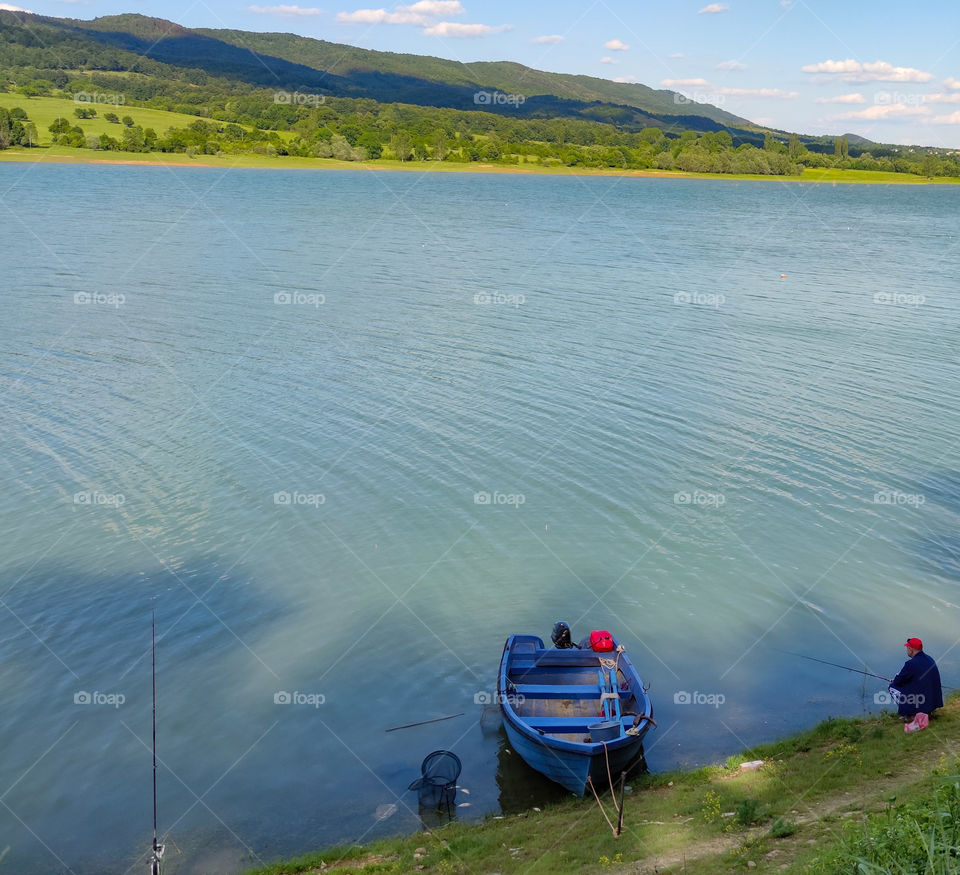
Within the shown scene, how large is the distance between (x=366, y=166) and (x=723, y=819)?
5976 inches

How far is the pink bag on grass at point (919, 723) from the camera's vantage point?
12.2 m

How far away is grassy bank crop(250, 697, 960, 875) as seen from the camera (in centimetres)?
927

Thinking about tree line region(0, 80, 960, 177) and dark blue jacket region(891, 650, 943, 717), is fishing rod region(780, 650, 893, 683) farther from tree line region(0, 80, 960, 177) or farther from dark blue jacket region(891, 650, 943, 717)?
tree line region(0, 80, 960, 177)

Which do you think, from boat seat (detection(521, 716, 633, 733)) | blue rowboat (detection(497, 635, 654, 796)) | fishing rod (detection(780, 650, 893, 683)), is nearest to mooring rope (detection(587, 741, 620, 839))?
blue rowboat (detection(497, 635, 654, 796))

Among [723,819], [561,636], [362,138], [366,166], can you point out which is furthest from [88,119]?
[723,819]

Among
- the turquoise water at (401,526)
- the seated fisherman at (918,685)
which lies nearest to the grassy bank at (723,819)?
the seated fisherman at (918,685)

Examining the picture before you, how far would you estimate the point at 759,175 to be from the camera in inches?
7328

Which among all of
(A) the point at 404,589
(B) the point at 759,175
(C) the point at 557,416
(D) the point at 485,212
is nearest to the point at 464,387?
(C) the point at 557,416

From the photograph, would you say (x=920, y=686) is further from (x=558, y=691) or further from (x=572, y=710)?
(x=558, y=691)

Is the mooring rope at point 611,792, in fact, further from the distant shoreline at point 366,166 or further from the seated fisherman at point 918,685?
the distant shoreline at point 366,166

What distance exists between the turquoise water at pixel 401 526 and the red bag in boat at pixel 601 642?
1042 millimetres

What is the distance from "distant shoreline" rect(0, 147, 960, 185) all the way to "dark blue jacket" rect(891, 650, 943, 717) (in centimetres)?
13964

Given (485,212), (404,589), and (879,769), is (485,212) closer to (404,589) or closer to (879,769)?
(404,589)

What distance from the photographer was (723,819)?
1030 centimetres
